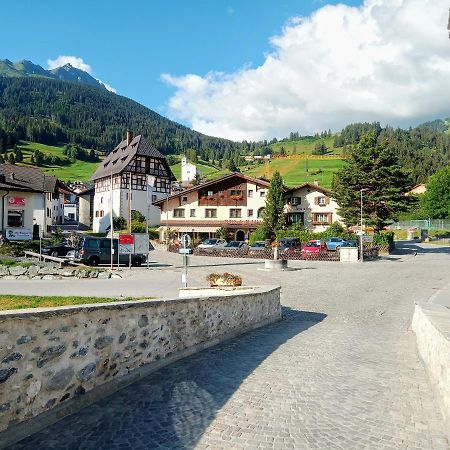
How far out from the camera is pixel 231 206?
65875 mm

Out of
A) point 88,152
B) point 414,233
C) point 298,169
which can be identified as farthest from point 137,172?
point 88,152

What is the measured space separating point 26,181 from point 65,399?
43939 mm

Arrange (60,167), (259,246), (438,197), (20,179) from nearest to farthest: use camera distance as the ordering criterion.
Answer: (20,179) < (259,246) < (438,197) < (60,167)

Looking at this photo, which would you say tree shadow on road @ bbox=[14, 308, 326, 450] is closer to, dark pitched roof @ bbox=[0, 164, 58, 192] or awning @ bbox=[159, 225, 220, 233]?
dark pitched roof @ bbox=[0, 164, 58, 192]

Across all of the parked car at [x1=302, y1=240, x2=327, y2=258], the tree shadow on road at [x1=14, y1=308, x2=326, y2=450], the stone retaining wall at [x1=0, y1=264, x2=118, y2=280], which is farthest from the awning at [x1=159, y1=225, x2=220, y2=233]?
the tree shadow on road at [x1=14, y1=308, x2=326, y2=450]

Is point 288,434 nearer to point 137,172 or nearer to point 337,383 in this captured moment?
point 337,383

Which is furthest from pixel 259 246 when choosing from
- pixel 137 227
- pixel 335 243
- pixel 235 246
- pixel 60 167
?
pixel 60 167

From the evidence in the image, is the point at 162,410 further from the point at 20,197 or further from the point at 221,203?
the point at 221,203

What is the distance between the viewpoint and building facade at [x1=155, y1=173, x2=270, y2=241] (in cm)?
6556

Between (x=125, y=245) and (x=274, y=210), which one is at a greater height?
(x=274, y=210)

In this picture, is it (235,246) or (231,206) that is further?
(231,206)

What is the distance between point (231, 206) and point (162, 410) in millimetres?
60120

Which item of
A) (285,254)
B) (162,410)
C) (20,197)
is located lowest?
(162,410)

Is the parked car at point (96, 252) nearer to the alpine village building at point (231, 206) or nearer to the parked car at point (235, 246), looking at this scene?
the parked car at point (235, 246)
